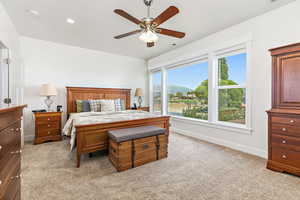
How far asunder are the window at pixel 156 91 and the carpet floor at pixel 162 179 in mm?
2936

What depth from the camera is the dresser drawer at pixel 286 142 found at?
6.34 ft

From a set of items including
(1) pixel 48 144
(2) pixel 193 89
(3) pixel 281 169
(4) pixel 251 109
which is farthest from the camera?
(2) pixel 193 89

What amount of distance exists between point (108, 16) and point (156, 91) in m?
3.39

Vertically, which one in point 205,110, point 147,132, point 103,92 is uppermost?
point 103,92

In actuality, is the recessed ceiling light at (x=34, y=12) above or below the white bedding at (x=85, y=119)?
above

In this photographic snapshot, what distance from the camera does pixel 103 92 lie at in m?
4.61

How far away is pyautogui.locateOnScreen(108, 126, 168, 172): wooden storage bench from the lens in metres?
2.15

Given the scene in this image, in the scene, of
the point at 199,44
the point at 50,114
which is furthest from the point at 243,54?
the point at 50,114

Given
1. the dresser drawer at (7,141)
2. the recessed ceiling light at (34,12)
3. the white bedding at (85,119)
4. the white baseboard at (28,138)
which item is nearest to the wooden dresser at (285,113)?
the white bedding at (85,119)

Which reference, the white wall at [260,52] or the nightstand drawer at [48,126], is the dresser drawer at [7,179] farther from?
the white wall at [260,52]

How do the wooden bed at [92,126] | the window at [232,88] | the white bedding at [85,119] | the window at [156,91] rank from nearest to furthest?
the wooden bed at [92,126]
the white bedding at [85,119]
the window at [232,88]
the window at [156,91]

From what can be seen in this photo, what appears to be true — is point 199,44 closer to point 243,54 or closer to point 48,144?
point 243,54

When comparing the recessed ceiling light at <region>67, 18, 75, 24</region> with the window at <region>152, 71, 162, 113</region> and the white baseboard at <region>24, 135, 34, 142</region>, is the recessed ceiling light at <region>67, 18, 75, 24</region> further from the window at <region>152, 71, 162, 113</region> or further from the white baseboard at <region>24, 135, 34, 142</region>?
the window at <region>152, 71, 162, 113</region>

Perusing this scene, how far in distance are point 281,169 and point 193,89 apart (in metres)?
2.66
